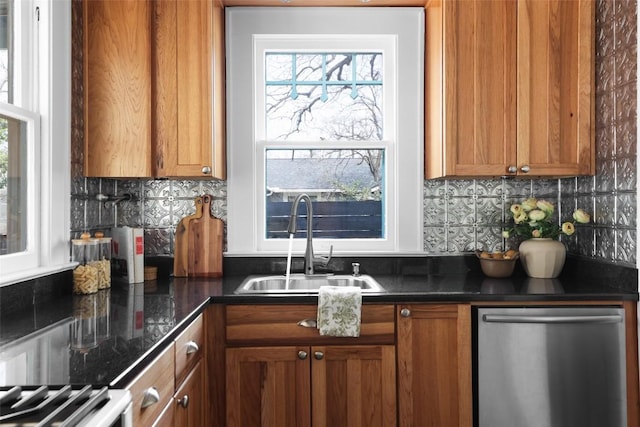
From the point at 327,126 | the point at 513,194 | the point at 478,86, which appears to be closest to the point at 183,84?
the point at 327,126

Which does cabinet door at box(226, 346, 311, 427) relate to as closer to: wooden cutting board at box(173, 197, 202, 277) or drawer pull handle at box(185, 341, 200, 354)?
drawer pull handle at box(185, 341, 200, 354)

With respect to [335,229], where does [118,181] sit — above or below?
above

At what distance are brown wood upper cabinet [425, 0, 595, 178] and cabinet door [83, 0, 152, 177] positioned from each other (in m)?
1.40

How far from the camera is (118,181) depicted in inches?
103

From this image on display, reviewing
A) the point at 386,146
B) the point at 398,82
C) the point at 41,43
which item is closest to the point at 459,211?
the point at 386,146

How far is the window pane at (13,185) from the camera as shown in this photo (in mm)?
1793

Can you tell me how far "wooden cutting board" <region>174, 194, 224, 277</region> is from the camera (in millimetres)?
2576

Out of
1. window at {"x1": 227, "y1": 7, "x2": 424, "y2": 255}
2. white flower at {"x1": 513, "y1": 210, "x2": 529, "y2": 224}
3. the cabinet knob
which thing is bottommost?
the cabinet knob

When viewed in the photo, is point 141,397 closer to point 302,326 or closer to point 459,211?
point 302,326

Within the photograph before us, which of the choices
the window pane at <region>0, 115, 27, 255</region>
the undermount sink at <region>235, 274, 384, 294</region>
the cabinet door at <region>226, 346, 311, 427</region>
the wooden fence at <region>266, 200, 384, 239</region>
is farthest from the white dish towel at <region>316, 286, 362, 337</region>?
the window pane at <region>0, 115, 27, 255</region>

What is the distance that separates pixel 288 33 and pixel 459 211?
4.33ft

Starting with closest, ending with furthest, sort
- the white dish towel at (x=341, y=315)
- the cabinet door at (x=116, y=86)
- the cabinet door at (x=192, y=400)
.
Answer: the cabinet door at (x=192, y=400)
the white dish towel at (x=341, y=315)
the cabinet door at (x=116, y=86)

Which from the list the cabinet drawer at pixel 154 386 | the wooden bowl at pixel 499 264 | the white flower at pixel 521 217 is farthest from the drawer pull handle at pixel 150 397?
the white flower at pixel 521 217

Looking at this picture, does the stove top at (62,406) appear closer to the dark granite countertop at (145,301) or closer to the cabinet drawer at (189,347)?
the dark granite countertop at (145,301)
